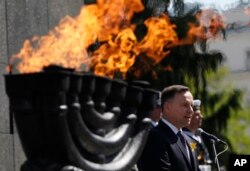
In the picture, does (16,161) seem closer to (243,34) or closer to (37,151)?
(37,151)

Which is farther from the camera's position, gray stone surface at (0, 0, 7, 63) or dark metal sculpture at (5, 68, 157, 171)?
gray stone surface at (0, 0, 7, 63)

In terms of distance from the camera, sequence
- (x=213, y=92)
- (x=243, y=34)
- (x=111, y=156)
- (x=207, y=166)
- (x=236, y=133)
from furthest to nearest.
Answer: (x=243, y=34) → (x=236, y=133) → (x=213, y=92) → (x=207, y=166) → (x=111, y=156)

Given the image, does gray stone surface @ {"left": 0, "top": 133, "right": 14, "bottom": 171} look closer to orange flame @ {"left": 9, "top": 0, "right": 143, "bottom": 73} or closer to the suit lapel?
orange flame @ {"left": 9, "top": 0, "right": 143, "bottom": 73}

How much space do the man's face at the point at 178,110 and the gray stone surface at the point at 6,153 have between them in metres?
2.23

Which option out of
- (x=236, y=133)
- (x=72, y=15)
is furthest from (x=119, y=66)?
(x=236, y=133)

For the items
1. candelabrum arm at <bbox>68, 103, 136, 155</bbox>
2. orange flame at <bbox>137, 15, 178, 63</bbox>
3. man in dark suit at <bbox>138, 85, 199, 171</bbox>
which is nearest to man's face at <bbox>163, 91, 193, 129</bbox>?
man in dark suit at <bbox>138, 85, 199, 171</bbox>

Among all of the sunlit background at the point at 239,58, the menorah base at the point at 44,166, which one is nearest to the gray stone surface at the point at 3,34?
the menorah base at the point at 44,166

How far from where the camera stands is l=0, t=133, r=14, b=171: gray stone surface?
9.11m

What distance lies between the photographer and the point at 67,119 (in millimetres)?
5426

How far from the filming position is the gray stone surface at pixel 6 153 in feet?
29.9

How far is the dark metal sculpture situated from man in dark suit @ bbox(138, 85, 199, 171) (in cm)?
128

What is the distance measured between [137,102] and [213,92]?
64.8 ft

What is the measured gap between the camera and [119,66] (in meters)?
6.73

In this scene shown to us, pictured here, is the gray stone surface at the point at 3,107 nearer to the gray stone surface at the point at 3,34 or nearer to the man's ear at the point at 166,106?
the gray stone surface at the point at 3,34
